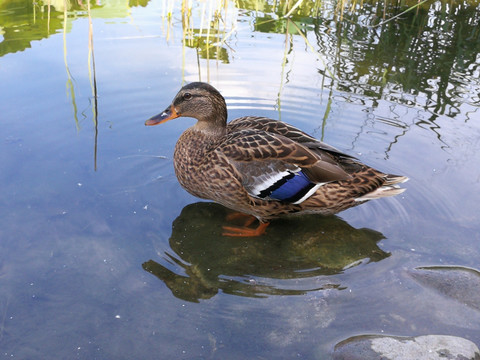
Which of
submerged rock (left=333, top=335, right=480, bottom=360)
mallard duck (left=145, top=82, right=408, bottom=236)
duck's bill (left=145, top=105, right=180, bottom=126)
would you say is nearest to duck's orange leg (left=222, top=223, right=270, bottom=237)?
mallard duck (left=145, top=82, right=408, bottom=236)

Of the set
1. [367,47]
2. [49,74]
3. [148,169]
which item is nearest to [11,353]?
[148,169]

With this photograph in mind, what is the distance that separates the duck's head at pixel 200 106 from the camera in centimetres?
441

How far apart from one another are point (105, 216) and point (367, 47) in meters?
4.95

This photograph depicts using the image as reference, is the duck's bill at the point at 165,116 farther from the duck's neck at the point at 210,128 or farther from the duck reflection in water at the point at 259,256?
the duck reflection in water at the point at 259,256

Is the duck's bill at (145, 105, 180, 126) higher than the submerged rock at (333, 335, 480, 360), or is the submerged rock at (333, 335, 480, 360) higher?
the duck's bill at (145, 105, 180, 126)

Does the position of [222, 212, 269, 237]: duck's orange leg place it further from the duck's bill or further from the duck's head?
the duck's bill

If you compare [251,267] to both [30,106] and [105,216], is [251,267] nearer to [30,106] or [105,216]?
[105,216]

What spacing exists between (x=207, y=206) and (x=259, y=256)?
84 cm

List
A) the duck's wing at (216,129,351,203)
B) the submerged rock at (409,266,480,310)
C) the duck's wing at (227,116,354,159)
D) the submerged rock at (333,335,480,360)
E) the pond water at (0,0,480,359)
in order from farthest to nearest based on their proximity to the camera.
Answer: the duck's wing at (227,116,354,159), the duck's wing at (216,129,351,203), the submerged rock at (409,266,480,310), the pond water at (0,0,480,359), the submerged rock at (333,335,480,360)

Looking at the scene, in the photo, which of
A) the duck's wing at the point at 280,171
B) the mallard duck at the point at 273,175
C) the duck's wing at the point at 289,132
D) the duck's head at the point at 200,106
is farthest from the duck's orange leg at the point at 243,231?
the duck's head at the point at 200,106

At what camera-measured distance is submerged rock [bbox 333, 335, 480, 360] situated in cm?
280

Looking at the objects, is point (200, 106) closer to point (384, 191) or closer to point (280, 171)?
point (280, 171)

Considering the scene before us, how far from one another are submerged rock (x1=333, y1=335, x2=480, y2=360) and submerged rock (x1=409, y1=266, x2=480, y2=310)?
0.50 meters

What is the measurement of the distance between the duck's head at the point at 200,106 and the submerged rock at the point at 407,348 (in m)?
2.22
